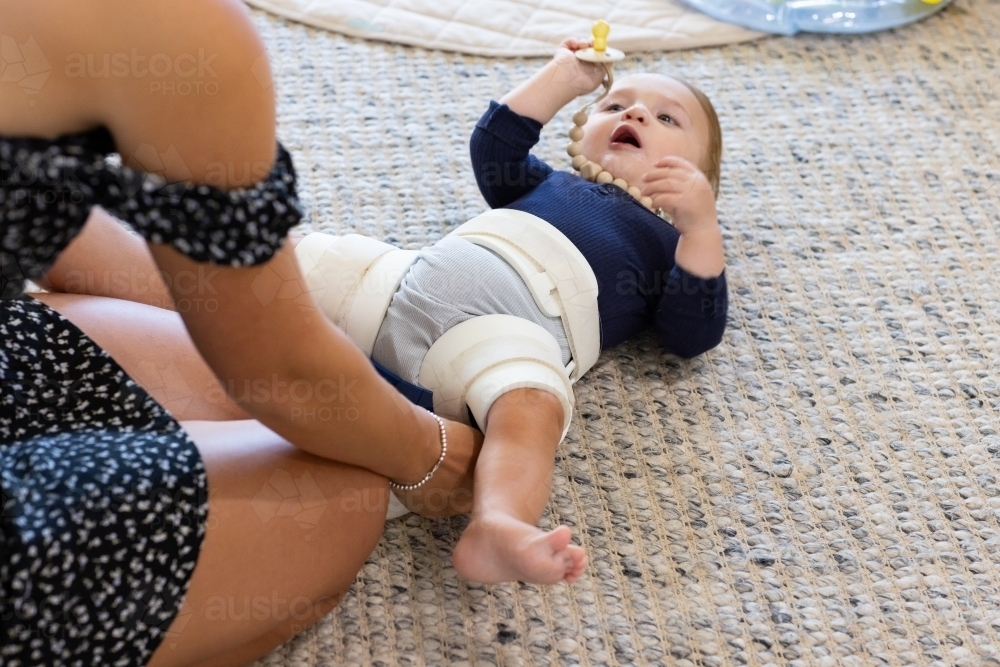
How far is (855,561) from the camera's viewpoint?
0.85m

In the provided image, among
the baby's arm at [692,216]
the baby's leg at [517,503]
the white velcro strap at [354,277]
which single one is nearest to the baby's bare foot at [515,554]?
the baby's leg at [517,503]

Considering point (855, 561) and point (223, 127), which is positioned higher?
point (223, 127)

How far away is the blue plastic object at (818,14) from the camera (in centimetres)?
142

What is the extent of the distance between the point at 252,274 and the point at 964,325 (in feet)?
2.60

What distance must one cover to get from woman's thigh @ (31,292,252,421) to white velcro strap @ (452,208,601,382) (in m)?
0.29

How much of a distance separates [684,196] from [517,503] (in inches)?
14.7

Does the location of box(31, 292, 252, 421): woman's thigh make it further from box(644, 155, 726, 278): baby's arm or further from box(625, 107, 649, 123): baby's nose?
box(625, 107, 649, 123): baby's nose

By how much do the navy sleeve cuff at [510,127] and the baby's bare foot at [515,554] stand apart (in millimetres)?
482

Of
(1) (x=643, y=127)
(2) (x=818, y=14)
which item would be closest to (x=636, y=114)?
(1) (x=643, y=127)

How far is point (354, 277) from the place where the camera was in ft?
3.08

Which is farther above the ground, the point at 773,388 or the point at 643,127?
the point at 643,127

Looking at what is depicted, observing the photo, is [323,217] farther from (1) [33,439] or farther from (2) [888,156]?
(2) [888,156]

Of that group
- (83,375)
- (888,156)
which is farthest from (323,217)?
(888,156)

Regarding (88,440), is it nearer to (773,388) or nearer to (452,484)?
(452,484)
